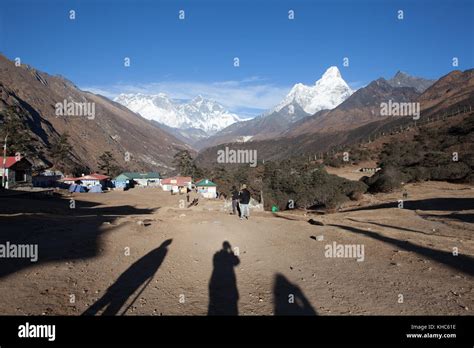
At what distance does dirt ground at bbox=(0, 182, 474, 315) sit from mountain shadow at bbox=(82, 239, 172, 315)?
25 millimetres

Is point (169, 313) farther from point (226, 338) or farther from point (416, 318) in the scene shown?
point (416, 318)

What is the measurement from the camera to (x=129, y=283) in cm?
664

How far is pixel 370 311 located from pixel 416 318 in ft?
2.35

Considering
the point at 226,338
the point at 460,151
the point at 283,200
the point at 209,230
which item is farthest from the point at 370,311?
the point at 460,151

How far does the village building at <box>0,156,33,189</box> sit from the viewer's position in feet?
146

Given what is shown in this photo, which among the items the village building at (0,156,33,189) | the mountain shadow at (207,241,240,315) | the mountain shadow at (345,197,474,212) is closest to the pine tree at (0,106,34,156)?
the village building at (0,156,33,189)

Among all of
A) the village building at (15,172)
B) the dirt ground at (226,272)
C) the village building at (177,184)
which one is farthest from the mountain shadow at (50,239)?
the village building at (177,184)

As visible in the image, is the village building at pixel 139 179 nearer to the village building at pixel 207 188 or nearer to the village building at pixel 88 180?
the village building at pixel 88 180

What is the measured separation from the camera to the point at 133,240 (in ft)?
34.2

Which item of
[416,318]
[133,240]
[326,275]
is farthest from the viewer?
[133,240]

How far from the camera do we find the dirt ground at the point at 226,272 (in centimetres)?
541

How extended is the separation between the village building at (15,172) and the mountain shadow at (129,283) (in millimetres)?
47694

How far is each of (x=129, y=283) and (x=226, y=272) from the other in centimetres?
240

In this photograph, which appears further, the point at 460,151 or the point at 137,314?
the point at 460,151
